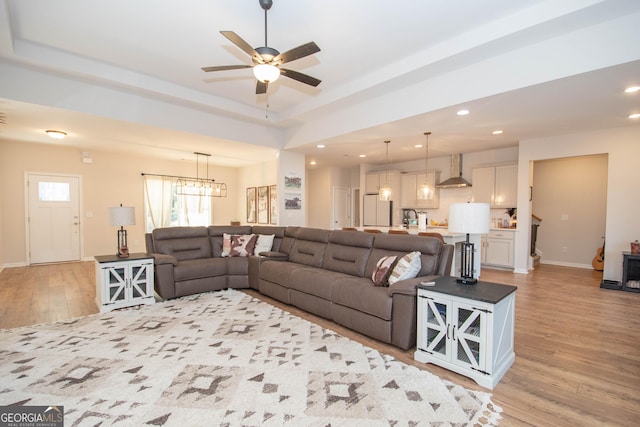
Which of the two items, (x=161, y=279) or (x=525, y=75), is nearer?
(x=525, y=75)

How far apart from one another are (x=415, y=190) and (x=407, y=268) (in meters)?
5.26

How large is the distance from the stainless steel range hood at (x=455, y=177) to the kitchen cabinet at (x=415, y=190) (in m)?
0.35

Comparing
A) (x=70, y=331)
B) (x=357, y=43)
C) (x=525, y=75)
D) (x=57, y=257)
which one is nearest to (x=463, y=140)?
(x=525, y=75)

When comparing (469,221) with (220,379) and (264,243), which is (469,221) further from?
(264,243)

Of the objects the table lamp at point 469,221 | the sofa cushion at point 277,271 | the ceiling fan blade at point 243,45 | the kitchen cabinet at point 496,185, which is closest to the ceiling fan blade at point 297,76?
the ceiling fan blade at point 243,45

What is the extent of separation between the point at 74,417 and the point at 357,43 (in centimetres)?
401

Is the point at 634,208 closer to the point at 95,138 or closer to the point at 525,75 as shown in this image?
the point at 525,75

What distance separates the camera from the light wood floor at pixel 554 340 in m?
1.95

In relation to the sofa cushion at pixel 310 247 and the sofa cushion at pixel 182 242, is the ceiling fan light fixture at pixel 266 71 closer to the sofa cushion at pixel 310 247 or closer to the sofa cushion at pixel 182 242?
the sofa cushion at pixel 310 247

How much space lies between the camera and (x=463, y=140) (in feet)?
18.9

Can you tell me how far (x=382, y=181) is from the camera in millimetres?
8320

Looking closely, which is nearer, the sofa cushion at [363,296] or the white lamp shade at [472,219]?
the white lamp shade at [472,219]

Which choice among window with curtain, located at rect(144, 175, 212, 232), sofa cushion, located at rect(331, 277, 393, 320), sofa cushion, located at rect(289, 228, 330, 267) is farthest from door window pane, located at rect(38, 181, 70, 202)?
sofa cushion, located at rect(331, 277, 393, 320)

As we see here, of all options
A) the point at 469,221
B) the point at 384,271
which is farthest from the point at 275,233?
the point at 469,221
